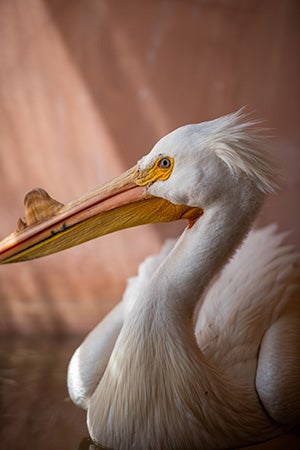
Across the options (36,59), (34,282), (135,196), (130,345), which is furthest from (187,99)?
(130,345)

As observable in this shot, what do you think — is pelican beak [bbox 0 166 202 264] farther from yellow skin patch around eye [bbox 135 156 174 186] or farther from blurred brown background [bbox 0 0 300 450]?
blurred brown background [bbox 0 0 300 450]

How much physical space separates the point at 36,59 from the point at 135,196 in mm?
1652

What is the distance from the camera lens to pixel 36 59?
10.2ft

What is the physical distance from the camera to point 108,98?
3117 millimetres

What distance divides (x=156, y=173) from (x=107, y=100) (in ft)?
5.06

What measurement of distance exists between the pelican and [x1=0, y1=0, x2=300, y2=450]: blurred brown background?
4.20 feet

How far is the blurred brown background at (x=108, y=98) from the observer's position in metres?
3.01

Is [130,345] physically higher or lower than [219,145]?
lower

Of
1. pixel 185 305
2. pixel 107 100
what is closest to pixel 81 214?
pixel 185 305

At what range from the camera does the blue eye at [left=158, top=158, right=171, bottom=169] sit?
1642 mm

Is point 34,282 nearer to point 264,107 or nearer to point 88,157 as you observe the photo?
point 88,157

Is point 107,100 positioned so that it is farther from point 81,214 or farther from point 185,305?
point 185,305

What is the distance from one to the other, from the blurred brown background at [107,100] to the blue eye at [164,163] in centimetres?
145

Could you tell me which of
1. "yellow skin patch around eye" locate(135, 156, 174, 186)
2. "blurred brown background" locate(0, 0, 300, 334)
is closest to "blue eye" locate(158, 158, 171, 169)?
"yellow skin patch around eye" locate(135, 156, 174, 186)
